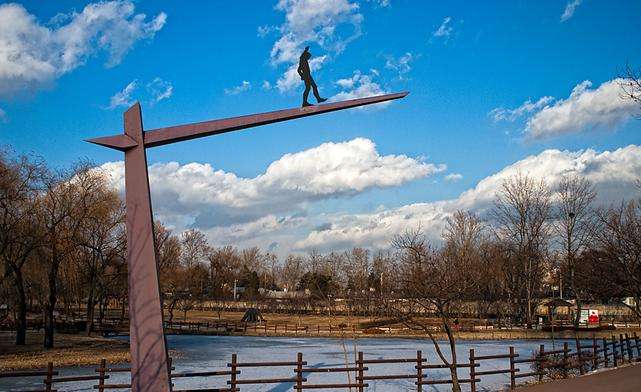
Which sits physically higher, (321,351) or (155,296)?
(155,296)

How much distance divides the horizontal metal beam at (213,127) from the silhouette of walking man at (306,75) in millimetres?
148

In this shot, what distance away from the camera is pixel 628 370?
51.3ft

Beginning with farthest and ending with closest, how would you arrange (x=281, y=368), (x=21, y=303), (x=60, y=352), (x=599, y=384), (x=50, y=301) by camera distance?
(x=50, y=301)
(x=21, y=303)
(x=60, y=352)
(x=281, y=368)
(x=599, y=384)

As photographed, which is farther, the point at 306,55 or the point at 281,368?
the point at 281,368

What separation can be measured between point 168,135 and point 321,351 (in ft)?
78.8

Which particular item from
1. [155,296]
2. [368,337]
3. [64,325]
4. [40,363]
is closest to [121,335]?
[64,325]

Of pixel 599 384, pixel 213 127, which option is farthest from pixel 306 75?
pixel 599 384

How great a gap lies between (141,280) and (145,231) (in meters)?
0.56

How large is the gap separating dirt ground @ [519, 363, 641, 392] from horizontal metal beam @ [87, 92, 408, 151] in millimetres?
8460

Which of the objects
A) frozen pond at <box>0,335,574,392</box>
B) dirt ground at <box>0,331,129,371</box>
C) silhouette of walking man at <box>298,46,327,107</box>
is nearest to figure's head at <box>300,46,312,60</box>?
silhouette of walking man at <box>298,46,327,107</box>

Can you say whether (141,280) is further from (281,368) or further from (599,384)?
(281,368)

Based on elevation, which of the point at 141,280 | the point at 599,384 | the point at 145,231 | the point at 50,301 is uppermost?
the point at 145,231

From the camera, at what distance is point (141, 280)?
6.82m

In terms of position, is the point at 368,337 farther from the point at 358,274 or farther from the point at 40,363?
the point at 358,274
